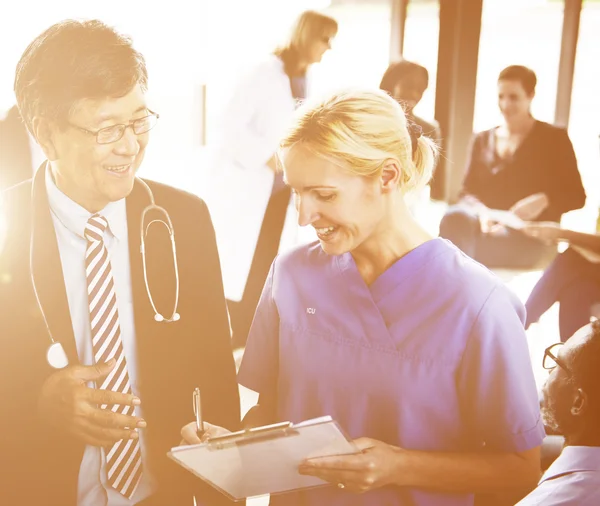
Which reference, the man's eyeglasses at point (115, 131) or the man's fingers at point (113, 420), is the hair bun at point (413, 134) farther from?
the man's fingers at point (113, 420)

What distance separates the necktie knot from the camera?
1297 millimetres

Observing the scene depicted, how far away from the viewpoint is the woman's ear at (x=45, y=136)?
1.20m

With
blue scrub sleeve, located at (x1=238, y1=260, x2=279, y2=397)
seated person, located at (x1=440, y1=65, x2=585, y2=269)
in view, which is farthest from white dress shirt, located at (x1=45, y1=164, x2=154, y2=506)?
seated person, located at (x1=440, y1=65, x2=585, y2=269)

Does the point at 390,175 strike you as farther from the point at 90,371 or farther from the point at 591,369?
the point at 90,371

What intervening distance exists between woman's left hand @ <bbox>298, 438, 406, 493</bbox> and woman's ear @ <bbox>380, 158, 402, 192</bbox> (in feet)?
1.49

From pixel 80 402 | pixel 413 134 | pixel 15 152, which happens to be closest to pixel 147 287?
pixel 80 402

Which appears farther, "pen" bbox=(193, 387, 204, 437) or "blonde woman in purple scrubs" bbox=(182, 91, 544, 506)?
"pen" bbox=(193, 387, 204, 437)

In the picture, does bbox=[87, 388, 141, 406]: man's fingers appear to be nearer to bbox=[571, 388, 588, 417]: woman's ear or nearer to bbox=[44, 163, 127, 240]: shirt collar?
bbox=[44, 163, 127, 240]: shirt collar

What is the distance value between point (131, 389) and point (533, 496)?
0.80 metres

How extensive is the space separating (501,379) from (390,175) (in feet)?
1.30

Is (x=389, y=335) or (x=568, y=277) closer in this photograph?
(x=389, y=335)

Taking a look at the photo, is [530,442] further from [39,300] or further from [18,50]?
[18,50]

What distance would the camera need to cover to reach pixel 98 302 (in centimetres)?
131

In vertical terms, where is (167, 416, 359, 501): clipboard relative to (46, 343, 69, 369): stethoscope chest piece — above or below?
below
